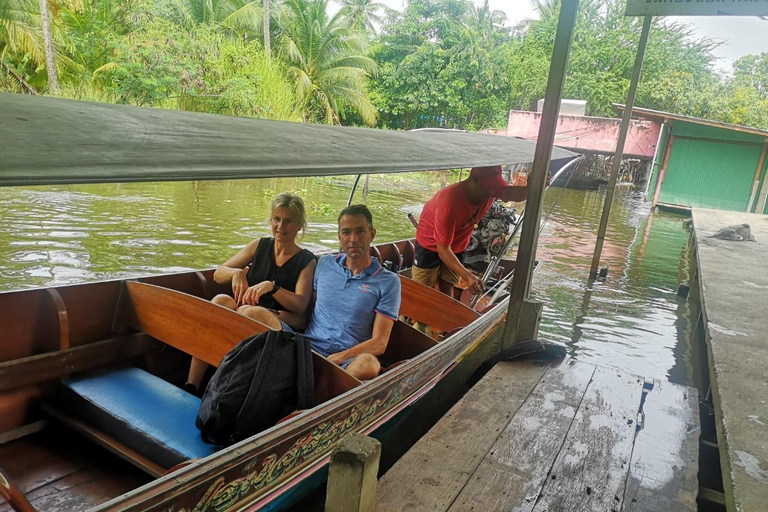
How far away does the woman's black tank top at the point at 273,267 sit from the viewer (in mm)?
3354

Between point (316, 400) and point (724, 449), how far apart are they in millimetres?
1917

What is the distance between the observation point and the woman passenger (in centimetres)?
320

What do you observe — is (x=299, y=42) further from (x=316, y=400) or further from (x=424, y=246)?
(x=316, y=400)

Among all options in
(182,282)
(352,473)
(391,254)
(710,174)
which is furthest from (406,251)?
(710,174)

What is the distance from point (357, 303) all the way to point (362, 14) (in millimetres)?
24656

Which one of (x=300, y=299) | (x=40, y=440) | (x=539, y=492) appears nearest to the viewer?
(x=539, y=492)

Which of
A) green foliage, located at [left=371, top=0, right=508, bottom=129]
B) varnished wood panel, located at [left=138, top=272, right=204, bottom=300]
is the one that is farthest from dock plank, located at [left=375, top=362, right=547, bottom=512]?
green foliage, located at [left=371, top=0, right=508, bottom=129]

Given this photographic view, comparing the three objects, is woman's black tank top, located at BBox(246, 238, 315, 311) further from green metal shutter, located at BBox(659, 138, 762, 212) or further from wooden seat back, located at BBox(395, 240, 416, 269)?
green metal shutter, located at BBox(659, 138, 762, 212)

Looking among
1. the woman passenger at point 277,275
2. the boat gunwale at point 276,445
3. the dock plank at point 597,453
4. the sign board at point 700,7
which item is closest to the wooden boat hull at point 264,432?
the boat gunwale at point 276,445

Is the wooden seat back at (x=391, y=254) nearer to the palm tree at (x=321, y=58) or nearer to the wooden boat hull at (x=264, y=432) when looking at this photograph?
the wooden boat hull at (x=264, y=432)

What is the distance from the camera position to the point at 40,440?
2771 millimetres

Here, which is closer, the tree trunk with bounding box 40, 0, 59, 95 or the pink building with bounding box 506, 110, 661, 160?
the tree trunk with bounding box 40, 0, 59, 95

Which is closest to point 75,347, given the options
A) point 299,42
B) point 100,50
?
point 100,50

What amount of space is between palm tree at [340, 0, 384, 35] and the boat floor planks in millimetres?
22238
